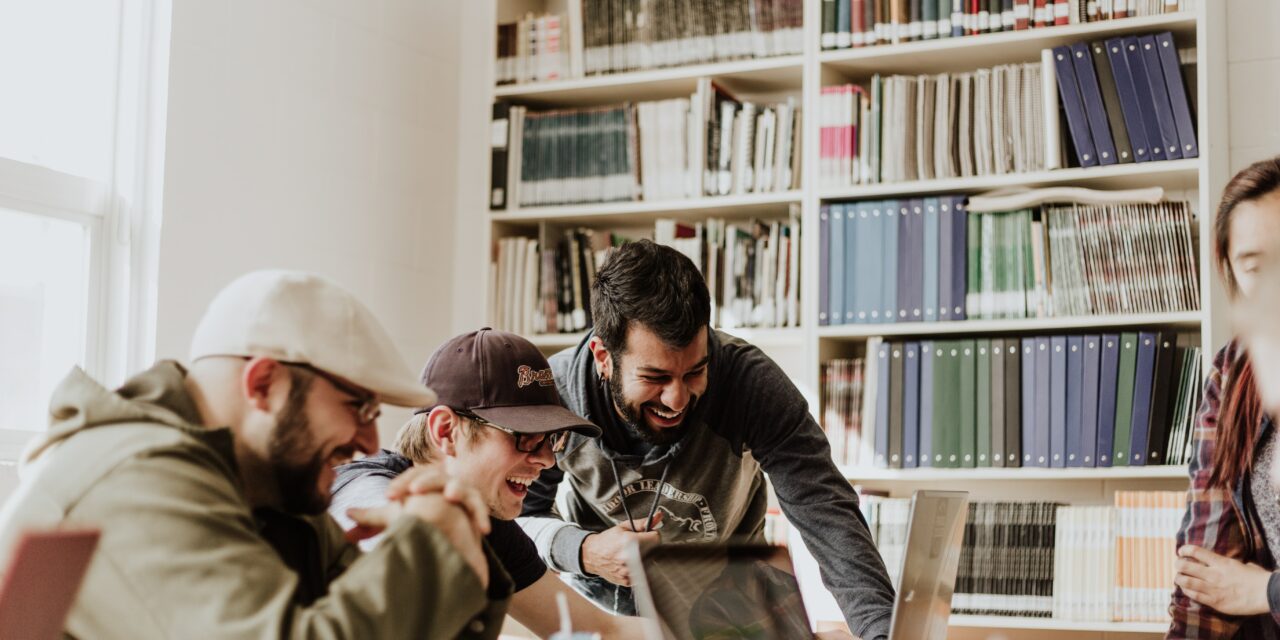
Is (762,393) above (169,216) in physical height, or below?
below

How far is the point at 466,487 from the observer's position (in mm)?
1168

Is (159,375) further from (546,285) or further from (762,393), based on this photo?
(546,285)

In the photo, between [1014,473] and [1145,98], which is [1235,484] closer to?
[1014,473]

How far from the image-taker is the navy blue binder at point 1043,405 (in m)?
3.25

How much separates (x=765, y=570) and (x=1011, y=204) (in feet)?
6.93

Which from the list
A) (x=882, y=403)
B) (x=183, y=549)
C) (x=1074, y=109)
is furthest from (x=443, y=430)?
(x=1074, y=109)

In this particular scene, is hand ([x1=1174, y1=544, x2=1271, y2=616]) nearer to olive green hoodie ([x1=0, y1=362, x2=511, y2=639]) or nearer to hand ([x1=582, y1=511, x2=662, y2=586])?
A: hand ([x1=582, y1=511, x2=662, y2=586])

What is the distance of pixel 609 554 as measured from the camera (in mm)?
2113

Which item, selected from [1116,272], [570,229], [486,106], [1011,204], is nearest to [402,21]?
[486,106]

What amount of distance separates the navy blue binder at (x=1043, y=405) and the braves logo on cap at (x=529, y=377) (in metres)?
1.73

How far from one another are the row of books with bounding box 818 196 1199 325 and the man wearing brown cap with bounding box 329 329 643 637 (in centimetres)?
164

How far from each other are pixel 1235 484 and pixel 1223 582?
0.52 ft

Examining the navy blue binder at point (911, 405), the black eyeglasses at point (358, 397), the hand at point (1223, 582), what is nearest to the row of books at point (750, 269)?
the navy blue binder at point (911, 405)

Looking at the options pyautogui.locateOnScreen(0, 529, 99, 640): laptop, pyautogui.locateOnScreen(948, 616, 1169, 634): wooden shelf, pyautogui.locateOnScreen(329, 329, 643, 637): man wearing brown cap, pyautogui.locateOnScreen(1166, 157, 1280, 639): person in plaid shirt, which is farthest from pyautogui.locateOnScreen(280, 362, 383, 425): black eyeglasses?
pyautogui.locateOnScreen(948, 616, 1169, 634): wooden shelf
